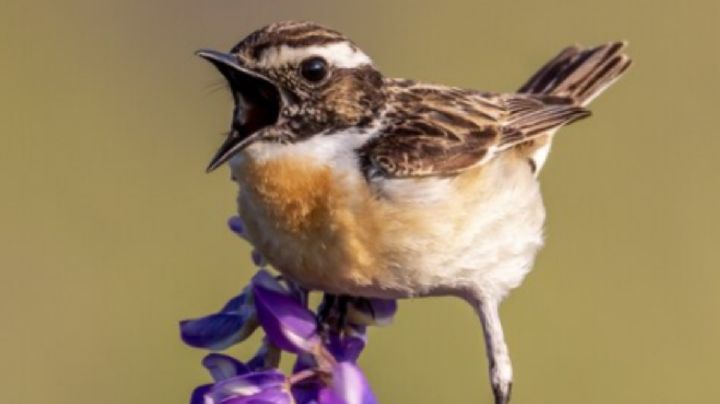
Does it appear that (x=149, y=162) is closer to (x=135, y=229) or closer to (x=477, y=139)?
(x=135, y=229)

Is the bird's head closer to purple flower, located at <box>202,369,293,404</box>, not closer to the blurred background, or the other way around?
purple flower, located at <box>202,369,293,404</box>

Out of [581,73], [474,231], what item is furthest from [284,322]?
[581,73]

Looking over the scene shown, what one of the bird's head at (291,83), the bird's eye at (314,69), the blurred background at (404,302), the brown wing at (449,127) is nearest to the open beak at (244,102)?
the bird's head at (291,83)

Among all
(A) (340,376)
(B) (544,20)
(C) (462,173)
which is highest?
(B) (544,20)

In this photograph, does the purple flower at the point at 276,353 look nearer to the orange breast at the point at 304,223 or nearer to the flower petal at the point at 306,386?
the flower petal at the point at 306,386

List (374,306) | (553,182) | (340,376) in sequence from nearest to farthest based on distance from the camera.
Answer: (340,376) < (374,306) < (553,182)

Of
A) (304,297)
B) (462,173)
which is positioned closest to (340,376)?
(304,297)

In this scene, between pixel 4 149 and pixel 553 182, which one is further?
pixel 4 149
